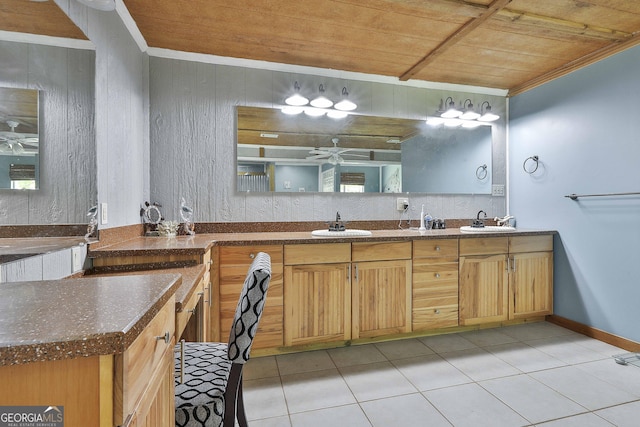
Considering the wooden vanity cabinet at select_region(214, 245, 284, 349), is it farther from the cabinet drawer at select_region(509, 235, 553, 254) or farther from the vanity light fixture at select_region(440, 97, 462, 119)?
the vanity light fixture at select_region(440, 97, 462, 119)

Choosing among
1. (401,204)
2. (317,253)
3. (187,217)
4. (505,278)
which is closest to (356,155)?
(401,204)

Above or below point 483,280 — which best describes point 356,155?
above

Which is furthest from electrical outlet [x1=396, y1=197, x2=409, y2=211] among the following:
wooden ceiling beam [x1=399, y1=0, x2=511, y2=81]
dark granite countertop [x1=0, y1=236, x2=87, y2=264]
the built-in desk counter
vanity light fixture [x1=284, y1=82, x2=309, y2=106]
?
the built-in desk counter

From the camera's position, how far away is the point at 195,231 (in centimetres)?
259

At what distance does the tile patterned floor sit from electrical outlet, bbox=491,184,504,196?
1480 mm

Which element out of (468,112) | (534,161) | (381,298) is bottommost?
(381,298)

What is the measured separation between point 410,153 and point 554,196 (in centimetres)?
136

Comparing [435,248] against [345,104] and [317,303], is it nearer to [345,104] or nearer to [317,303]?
[317,303]

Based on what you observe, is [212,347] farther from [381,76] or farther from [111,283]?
[381,76]

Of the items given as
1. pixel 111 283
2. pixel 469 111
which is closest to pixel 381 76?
pixel 469 111

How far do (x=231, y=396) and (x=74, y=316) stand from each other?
65 centimetres

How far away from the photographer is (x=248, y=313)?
1.02m

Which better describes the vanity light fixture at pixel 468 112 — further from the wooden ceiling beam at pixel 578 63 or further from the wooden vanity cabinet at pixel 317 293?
the wooden vanity cabinet at pixel 317 293

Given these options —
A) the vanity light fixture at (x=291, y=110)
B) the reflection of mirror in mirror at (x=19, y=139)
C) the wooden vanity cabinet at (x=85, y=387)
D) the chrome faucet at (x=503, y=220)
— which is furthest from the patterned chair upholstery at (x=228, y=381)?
the chrome faucet at (x=503, y=220)
